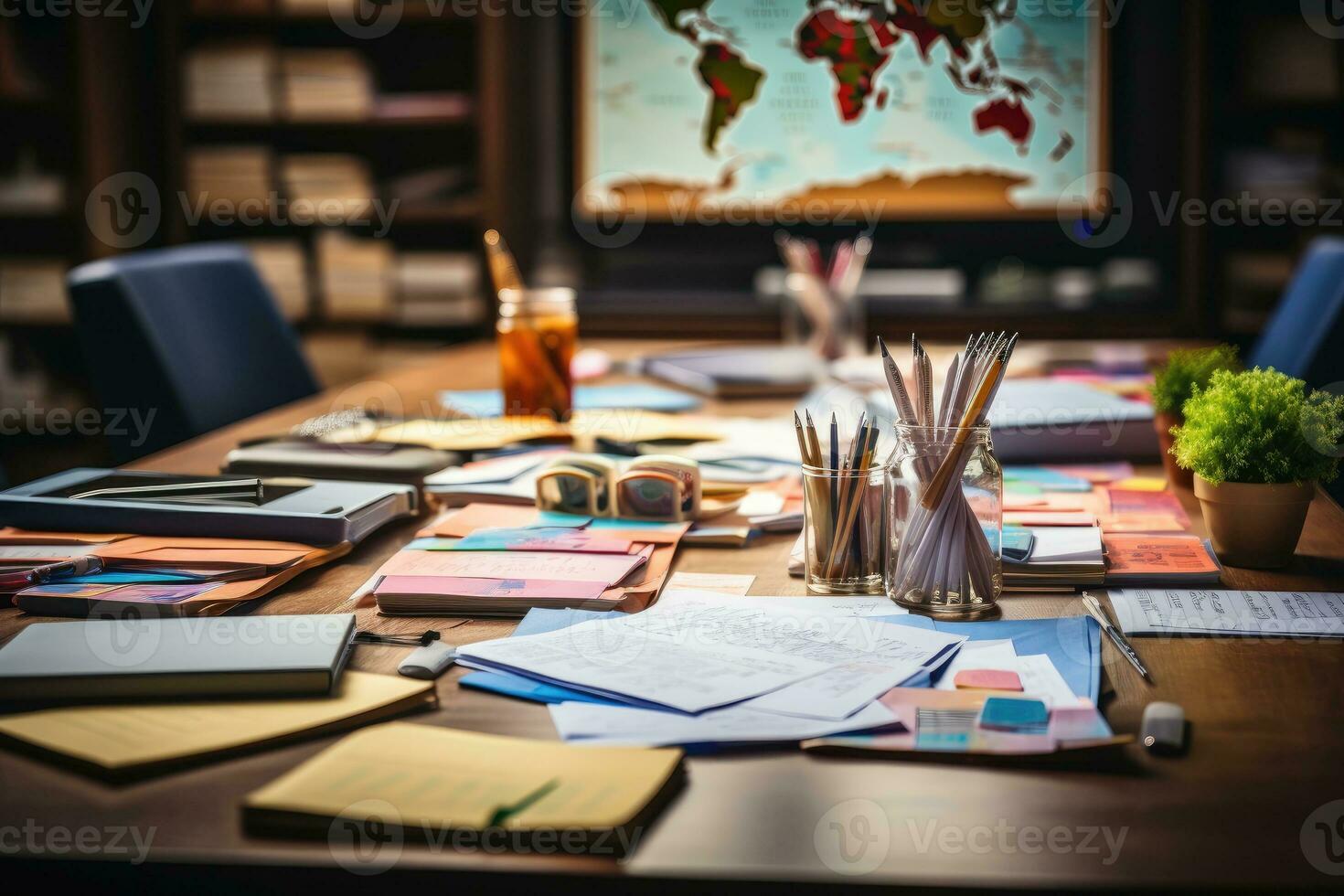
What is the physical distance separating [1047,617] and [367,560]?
22.6 inches

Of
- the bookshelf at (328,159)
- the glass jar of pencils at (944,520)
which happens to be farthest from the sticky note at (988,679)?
the bookshelf at (328,159)

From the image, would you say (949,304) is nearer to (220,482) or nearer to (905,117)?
(905,117)

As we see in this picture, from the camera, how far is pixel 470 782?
660 millimetres

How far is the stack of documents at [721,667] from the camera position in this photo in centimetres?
74

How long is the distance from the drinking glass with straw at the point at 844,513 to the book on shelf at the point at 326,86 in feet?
8.97

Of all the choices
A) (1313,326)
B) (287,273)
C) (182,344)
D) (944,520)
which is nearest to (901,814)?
(944,520)

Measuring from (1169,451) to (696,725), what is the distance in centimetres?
80

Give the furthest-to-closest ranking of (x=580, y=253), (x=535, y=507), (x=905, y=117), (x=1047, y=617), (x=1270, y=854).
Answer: (x=580, y=253) → (x=905, y=117) → (x=535, y=507) → (x=1047, y=617) → (x=1270, y=854)

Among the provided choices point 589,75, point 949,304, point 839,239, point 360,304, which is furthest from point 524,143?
point 949,304

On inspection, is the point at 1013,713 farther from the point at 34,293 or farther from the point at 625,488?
the point at 34,293

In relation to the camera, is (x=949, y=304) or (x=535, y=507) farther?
(x=949, y=304)

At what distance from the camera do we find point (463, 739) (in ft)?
2.36

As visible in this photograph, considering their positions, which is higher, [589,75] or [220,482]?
[589,75]

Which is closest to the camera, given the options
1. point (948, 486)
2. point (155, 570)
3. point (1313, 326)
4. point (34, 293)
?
point (948, 486)
